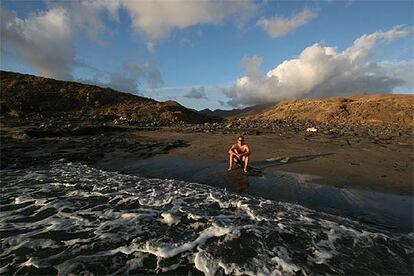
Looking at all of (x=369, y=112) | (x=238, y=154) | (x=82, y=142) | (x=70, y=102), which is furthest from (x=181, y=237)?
(x=369, y=112)

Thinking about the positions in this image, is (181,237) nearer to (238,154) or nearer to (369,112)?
(238,154)

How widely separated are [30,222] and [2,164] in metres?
6.91

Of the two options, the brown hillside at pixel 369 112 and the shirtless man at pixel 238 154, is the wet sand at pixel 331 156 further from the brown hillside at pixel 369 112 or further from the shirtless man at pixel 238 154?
the brown hillside at pixel 369 112

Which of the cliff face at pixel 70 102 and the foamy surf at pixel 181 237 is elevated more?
the cliff face at pixel 70 102

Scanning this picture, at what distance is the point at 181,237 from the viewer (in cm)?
548

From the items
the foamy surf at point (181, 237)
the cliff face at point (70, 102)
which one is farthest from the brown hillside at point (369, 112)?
the foamy surf at point (181, 237)

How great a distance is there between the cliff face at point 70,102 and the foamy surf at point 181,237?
19.7 meters

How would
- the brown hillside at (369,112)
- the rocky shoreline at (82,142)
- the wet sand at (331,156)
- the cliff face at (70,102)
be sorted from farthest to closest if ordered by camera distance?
the brown hillside at (369,112), the cliff face at (70,102), the rocky shoreline at (82,142), the wet sand at (331,156)

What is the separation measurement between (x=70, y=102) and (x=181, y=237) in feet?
88.0

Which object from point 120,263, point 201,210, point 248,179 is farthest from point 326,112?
point 120,263

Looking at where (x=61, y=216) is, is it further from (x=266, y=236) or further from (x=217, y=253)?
(x=266, y=236)

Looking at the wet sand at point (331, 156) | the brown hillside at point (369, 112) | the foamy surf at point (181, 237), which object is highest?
the brown hillside at point (369, 112)

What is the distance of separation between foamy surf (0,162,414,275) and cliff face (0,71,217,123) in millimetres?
19693

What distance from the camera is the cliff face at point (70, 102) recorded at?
87.5ft
